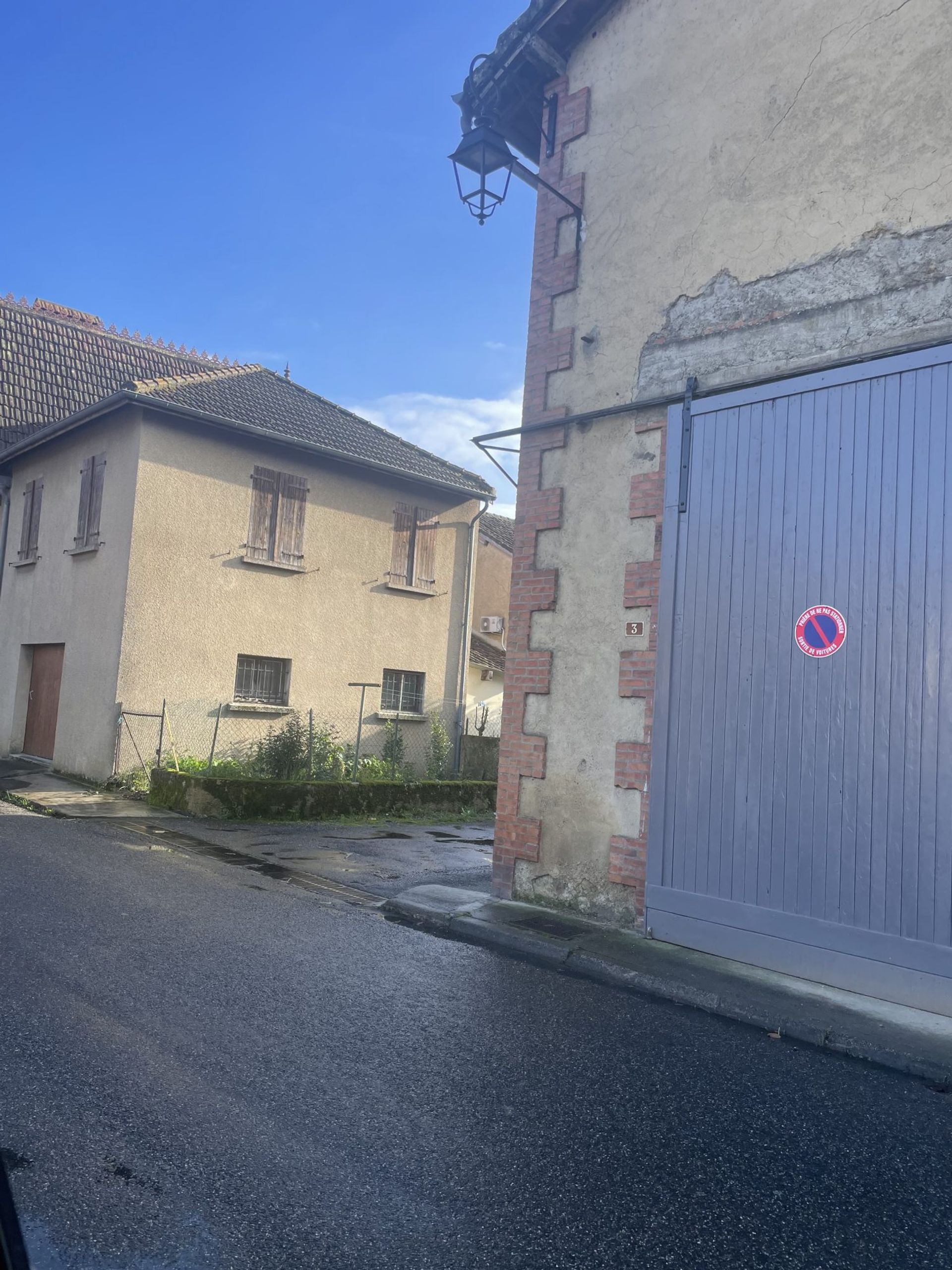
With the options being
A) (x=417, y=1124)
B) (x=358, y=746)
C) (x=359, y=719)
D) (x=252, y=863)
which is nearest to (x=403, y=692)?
(x=359, y=719)

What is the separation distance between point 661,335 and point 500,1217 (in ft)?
20.0

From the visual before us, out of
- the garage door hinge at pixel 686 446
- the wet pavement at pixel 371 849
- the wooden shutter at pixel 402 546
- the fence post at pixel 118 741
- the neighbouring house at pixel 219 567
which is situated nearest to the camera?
the garage door hinge at pixel 686 446

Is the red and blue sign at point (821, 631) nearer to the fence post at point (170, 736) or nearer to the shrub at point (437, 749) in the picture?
the fence post at point (170, 736)

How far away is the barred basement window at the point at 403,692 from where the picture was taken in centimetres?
1775

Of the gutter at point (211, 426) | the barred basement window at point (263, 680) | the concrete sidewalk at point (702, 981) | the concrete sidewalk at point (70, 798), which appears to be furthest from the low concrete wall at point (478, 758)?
the concrete sidewalk at point (702, 981)

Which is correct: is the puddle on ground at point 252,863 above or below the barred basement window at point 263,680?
below

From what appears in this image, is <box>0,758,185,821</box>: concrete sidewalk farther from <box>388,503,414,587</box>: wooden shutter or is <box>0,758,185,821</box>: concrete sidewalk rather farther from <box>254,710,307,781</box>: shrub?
<box>388,503,414,587</box>: wooden shutter

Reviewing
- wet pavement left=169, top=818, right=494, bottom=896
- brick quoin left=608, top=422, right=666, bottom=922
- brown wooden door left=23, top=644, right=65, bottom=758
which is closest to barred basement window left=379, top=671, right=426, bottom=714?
wet pavement left=169, top=818, right=494, bottom=896

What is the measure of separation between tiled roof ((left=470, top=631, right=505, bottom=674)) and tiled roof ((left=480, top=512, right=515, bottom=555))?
16.5ft

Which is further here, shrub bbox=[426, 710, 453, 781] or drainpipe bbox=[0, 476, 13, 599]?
drainpipe bbox=[0, 476, 13, 599]

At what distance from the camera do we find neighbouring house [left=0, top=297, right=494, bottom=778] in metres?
14.7

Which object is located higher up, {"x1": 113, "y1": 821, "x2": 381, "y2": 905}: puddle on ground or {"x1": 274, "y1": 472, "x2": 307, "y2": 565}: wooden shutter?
{"x1": 274, "y1": 472, "x2": 307, "y2": 565}: wooden shutter

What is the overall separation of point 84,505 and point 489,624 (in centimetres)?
1416

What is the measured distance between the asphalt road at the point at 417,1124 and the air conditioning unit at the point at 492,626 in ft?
72.6
